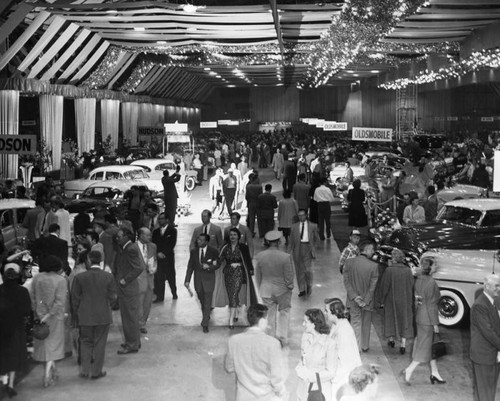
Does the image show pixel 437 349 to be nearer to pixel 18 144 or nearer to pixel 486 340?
pixel 486 340

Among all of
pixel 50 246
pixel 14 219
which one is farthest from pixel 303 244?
pixel 14 219

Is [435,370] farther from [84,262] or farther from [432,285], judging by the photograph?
[84,262]

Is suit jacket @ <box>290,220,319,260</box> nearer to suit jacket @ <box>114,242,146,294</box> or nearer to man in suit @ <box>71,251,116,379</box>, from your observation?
suit jacket @ <box>114,242,146,294</box>

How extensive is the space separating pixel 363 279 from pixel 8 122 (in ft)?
57.9

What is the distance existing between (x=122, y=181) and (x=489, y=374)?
708 inches

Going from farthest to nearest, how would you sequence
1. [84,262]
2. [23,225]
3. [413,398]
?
[23,225], [84,262], [413,398]

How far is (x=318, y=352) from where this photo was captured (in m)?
7.45

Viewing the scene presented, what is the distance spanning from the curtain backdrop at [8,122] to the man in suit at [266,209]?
9801 millimetres

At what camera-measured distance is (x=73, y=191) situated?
26609mm

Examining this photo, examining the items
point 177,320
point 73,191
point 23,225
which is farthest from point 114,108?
point 177,320

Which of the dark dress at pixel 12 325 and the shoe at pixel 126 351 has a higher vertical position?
the dark dress at pixel 12 325

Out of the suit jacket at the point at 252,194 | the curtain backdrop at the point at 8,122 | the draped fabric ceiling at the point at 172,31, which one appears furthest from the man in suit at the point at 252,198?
the curtain backdrop at the point at 8,122

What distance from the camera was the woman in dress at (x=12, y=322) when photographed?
916cm

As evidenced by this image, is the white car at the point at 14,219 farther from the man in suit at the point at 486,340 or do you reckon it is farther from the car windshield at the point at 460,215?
the man in suit at the point at 486,340
